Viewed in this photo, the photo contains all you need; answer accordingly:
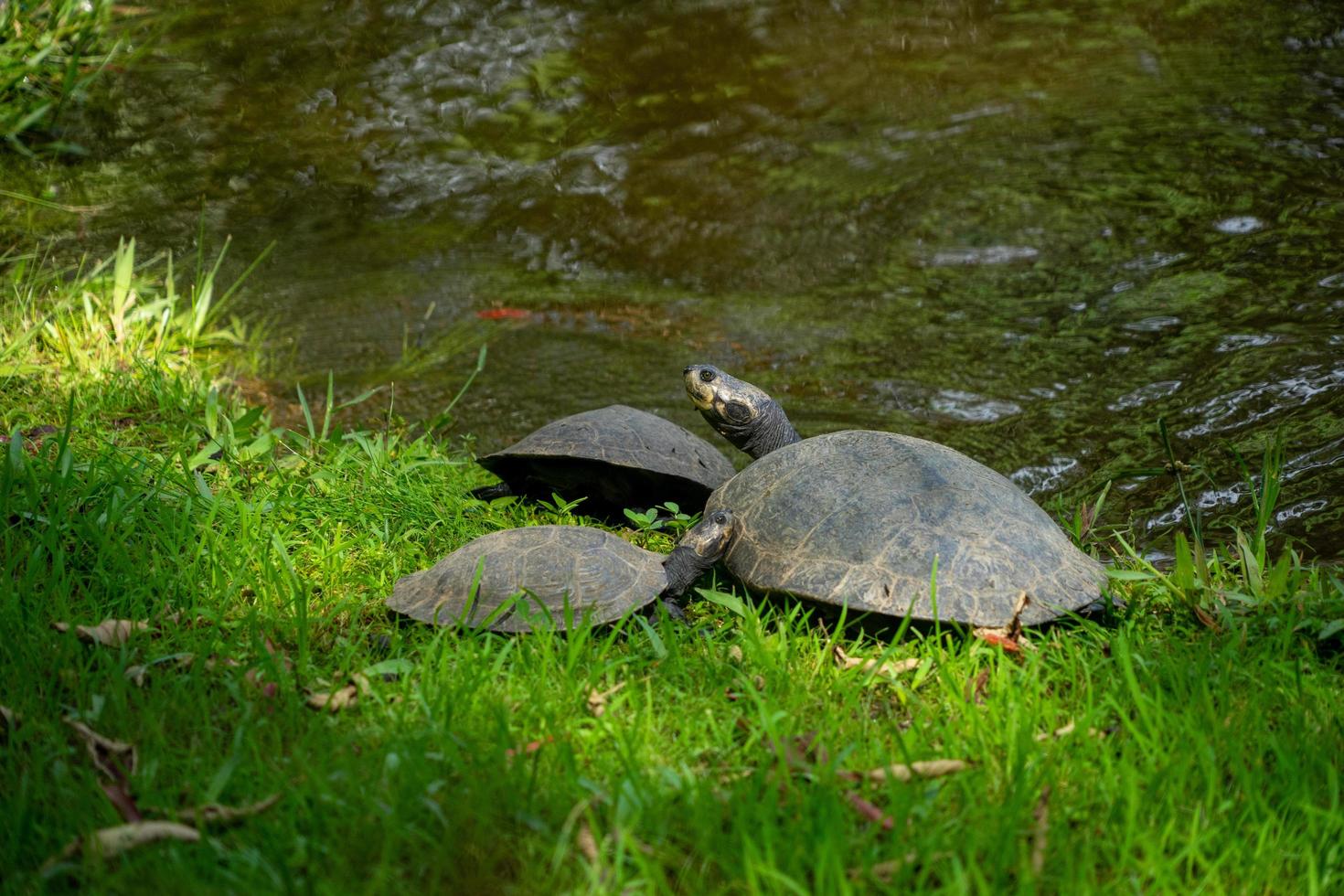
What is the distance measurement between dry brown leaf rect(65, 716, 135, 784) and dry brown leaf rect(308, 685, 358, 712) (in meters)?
0.42

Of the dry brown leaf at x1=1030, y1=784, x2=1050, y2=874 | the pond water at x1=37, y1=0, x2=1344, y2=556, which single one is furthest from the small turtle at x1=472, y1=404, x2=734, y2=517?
the dry brown leaf at x1=1030, y1=784, x2=1050, y2=874

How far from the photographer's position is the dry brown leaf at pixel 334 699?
2652 mm

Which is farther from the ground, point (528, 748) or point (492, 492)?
point (528, 748)

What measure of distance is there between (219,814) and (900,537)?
1.86 metres

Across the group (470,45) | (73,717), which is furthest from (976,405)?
(470,45)

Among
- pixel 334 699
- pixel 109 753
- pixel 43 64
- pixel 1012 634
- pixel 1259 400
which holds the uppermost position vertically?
pixel 43 64

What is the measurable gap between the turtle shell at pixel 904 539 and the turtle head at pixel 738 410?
732 mm

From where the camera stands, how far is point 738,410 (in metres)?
4.19

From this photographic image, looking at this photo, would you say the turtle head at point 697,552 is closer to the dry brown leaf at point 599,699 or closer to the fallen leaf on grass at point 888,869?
the dry brown leaf at point 599,699

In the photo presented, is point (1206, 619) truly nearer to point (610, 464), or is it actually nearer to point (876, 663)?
point (876, 663)

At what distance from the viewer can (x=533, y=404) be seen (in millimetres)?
5457

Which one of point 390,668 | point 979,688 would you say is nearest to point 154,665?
point 390,668

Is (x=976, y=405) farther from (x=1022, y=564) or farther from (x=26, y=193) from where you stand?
(x=26, y=193)

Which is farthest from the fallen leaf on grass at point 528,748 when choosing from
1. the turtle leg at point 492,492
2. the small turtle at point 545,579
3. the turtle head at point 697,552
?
the turtle leg at point 492,492
